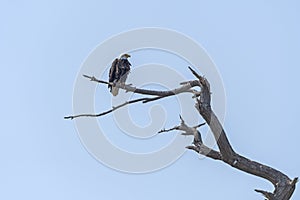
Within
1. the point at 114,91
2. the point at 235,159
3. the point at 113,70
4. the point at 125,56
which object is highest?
the point at 125,56

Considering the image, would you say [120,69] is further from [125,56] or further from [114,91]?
[114,91]

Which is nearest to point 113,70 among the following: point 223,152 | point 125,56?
point 125,56

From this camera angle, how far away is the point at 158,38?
580cm

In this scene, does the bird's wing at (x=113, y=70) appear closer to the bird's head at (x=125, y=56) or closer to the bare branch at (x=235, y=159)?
the bird's head at (x=125, y=56)

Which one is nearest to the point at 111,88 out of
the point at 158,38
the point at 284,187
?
the point at 158,38

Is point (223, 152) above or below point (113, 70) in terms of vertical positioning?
below

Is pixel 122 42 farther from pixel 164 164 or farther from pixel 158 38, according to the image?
pixel 164 164

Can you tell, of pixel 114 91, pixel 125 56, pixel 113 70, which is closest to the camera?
pixel 114 91

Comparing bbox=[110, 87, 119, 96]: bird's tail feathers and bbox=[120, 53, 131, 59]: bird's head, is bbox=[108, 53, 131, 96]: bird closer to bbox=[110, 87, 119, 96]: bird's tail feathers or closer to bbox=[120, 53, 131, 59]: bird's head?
bbox=[120, 53, 131, 59]: bird's head

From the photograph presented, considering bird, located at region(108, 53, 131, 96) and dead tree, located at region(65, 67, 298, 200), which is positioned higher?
bird, located at region(108, 53, 131, 96)

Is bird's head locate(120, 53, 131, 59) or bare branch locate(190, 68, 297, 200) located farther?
bird's head locate(120, 53, 131, 59)

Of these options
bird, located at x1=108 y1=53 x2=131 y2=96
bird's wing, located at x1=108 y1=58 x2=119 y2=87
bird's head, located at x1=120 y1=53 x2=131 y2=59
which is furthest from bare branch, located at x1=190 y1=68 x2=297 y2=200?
bird's head, located at x1=120 y1=53 x2=131 y2=59

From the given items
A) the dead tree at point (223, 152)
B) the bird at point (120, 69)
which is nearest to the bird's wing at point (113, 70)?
the bird at point (120, 69)

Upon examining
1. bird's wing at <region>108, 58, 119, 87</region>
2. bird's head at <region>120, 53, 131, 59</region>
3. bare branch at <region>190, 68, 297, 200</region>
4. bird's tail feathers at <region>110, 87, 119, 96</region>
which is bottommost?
bare branch at <region>190, 68, 297, 200</region>
